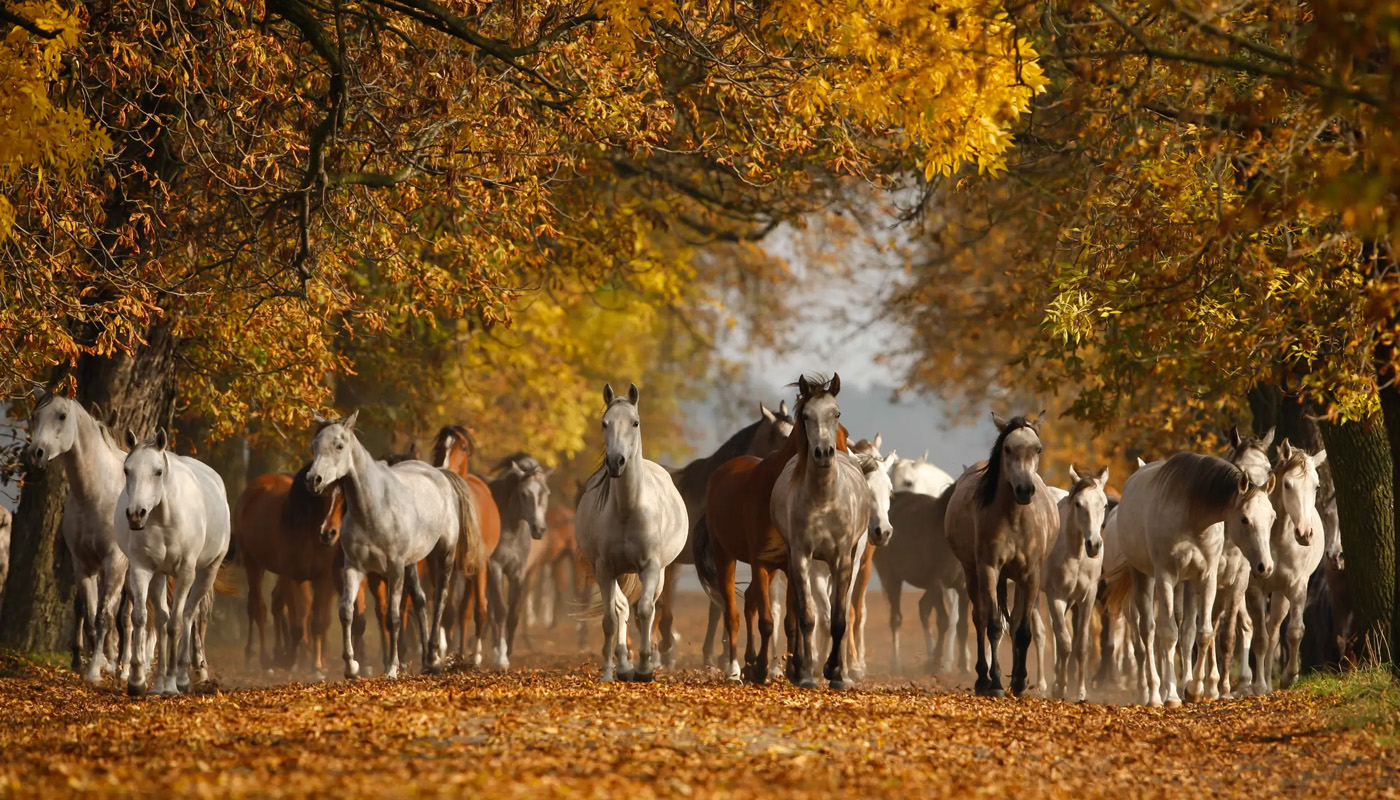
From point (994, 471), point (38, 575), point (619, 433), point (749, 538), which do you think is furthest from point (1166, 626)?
point (38, 575)

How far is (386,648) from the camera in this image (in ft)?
53.8

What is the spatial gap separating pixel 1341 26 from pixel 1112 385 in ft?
37.2

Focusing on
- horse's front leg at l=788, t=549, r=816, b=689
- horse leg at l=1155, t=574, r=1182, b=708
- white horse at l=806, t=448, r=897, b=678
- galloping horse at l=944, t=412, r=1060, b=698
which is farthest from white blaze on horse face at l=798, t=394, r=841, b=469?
horse leg at l=1155, t=574, r=1182, b=708

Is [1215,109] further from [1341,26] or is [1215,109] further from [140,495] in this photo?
[140,495]

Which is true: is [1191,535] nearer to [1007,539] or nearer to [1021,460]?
[1007,539]

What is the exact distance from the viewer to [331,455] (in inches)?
547

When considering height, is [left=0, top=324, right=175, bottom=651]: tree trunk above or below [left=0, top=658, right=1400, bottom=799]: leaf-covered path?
above

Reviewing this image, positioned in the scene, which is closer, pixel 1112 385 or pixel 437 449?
pixel 1112 385

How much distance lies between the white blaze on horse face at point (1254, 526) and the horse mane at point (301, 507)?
9.42 metres

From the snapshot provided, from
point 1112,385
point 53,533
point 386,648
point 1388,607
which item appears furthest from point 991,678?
point 53,533

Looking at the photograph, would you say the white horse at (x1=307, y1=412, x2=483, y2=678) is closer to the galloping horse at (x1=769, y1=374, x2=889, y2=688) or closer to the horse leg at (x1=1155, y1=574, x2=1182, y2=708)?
the galloping horse at (x1=769, y1=374, x2=889, y2=688)

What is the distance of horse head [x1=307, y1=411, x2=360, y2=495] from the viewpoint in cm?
1377

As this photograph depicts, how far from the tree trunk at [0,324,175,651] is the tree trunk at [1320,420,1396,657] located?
11357 millimetres

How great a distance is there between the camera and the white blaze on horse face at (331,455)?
13.8 meters
